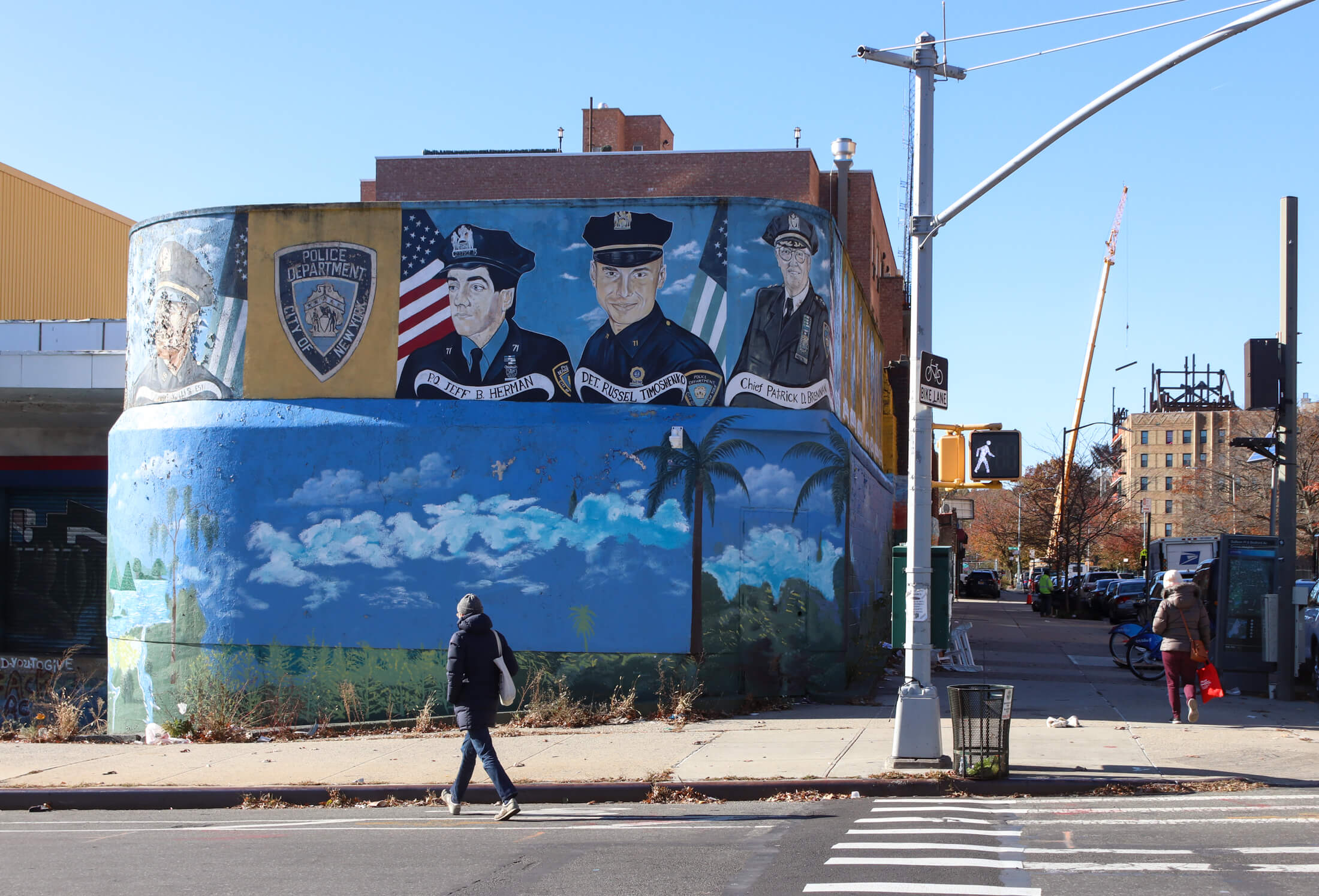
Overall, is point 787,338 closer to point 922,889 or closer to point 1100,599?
point 922,889

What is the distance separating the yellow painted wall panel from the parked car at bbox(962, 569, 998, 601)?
52.1 metres

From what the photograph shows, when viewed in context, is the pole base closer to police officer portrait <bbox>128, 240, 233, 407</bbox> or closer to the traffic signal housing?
the traffic signal housing

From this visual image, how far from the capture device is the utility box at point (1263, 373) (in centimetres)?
1703

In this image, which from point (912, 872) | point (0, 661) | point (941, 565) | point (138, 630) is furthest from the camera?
point (0, 661)

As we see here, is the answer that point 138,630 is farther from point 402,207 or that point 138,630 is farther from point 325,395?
point 402,207

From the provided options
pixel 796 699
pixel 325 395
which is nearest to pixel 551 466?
pixel 325 395

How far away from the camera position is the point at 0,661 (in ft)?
83.5

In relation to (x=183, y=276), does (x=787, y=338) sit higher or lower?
lower

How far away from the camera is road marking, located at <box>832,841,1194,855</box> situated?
7.98m

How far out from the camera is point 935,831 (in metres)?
8.84

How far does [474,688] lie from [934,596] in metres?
5.49

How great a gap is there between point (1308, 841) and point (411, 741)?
30.6 feet

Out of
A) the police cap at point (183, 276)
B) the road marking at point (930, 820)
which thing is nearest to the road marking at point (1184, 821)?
the road marking at point (930, 820)

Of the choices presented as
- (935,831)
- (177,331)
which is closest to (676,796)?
(935,831)
